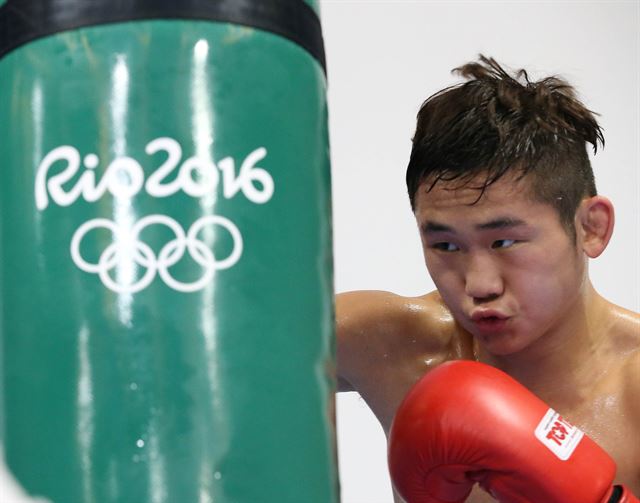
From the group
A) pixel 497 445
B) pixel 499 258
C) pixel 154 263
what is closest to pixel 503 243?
pixel 499 258

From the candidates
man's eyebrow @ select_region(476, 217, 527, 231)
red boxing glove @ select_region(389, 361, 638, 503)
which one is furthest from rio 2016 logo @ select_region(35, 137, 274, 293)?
man's eyebrow @ select_region(476, 217, 527, 231)

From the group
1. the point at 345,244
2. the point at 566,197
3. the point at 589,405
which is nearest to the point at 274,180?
the point at 566,197

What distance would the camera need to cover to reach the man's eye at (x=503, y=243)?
1008mm

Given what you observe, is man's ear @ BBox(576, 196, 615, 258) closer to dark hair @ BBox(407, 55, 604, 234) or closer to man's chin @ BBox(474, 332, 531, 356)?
dark hair @ BBox(407, 55, 604, 234)

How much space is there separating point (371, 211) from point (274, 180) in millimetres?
1761

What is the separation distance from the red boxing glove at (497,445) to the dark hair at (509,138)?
0.23 meters

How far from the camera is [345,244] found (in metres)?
2.38

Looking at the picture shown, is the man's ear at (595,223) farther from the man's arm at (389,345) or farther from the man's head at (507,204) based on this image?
the man's arm at (389,345)

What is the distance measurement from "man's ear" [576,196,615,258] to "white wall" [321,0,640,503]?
3.99ft

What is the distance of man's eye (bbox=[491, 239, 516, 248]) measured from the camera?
1.01 metres

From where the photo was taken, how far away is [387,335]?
133 cm

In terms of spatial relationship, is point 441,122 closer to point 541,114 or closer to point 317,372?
point 541,114

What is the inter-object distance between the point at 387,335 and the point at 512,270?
355 millimetres

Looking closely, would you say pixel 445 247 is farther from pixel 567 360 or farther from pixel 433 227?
pixel 567 360
